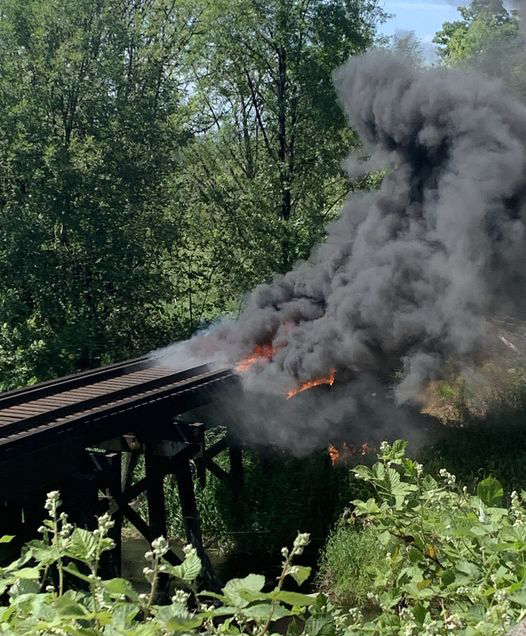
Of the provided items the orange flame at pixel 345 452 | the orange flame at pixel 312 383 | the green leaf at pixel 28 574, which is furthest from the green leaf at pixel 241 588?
the orange flame at pixel 345 452

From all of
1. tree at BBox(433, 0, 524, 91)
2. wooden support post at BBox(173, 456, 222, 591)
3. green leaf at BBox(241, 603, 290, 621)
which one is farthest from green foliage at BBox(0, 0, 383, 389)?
green leaf at BBox(241, 603, 290, 621)

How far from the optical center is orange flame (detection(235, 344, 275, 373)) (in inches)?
460

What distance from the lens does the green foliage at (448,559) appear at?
2.67m

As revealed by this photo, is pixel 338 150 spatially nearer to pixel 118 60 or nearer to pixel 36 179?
pixel 118 60

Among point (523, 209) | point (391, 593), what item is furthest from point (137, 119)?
point (391, 593)

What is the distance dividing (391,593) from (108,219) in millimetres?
14065

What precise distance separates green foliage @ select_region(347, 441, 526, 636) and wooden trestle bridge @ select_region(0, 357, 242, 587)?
5.14m

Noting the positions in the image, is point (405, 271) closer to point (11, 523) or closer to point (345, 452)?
point (345, 452)

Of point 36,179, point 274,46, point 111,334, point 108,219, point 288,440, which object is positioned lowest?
point 288,440

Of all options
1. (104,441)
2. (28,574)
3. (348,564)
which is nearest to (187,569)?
(28,574)

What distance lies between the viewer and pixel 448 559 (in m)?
3.25

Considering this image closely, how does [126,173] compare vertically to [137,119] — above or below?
below

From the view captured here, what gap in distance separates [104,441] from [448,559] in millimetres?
7440

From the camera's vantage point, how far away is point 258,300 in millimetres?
12703
